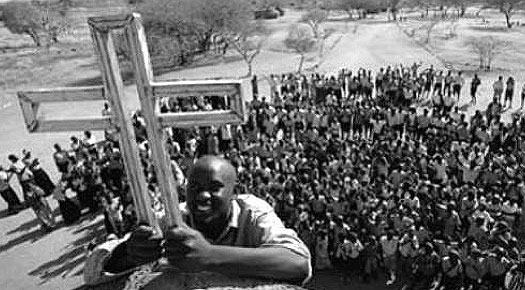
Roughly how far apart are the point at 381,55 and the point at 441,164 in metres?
25.2

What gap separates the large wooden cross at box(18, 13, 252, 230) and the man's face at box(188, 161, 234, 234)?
0.13 m

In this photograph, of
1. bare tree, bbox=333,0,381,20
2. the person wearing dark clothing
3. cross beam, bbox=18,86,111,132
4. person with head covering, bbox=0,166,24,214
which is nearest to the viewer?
cross beam, bbox=18,86,111,132

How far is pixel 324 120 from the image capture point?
53.1 ft

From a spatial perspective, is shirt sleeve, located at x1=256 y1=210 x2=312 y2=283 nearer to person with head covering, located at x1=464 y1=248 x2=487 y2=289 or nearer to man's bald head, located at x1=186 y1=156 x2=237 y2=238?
man's bald head, located at x1=186 y1=156 x2=237 y2=238

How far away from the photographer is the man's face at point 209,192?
7.07 ft

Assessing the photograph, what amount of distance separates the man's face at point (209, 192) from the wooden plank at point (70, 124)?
48cm

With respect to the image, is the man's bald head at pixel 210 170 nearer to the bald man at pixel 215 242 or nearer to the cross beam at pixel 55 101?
the bald man at pixel 215 242

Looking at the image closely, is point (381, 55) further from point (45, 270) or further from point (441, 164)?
point (45, 270)

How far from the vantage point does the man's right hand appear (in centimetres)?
210

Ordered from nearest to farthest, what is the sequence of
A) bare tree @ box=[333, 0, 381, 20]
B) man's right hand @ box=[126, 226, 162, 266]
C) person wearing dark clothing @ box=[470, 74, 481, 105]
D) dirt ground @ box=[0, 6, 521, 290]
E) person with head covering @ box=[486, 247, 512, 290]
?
man's right hand @ box=[126, 226, 162, 266]
person with head covering @ box=[486, 247, 512, 290]
dirt ground @ box=[0, 6, 521, 290]
person wearing dark clothing @ box=[470, 74, 481, 105]
bare tree @ box=[333, 0, 381, 20]

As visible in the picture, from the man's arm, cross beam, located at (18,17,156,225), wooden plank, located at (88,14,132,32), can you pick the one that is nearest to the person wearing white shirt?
the man's arm

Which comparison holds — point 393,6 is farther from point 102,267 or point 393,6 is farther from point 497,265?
point 102,267

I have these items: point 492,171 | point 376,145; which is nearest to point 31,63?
point 376,145

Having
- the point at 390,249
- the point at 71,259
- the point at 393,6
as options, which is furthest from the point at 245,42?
the point at 393,6
